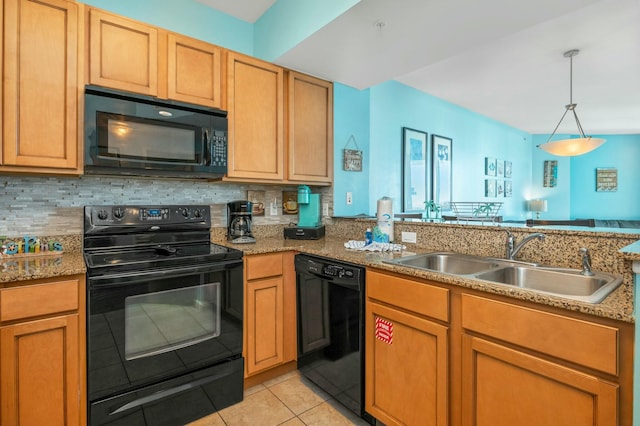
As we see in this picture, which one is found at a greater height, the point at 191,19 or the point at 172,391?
the point at 191,19

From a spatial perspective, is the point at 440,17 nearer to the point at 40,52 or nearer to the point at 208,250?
the point at 208,250

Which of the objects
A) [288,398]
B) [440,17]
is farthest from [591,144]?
[288,398]

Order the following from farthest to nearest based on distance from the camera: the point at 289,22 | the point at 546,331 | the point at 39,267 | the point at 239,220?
1. the point at 239,220
2. the point at 289,22
3. the point at 39,267
4. the point at 546,331

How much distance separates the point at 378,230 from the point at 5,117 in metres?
2.03

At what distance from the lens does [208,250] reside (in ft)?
6.49

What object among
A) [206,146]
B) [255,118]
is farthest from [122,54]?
[255,118]

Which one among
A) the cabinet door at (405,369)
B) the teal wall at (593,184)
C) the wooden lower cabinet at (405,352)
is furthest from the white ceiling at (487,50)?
the teal wall at (593,184)

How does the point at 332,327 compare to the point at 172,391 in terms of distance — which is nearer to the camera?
the point at 172,391

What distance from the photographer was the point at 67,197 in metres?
1.89

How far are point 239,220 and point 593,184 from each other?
720 cm

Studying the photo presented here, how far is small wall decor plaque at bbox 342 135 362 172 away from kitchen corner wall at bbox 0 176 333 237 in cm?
Answer: 116

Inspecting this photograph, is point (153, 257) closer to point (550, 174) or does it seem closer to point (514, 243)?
point (514, 243)

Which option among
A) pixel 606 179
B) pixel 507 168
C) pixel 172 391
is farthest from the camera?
pixel 606 179

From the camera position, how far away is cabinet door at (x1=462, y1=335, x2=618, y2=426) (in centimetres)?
96
